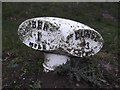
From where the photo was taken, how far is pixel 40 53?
10.9 meters

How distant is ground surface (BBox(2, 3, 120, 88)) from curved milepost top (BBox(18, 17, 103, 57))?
30.7 inches

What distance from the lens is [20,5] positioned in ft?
59.1

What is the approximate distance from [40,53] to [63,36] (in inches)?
93.3

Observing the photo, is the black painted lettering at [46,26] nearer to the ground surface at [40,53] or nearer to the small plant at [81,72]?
the small plant at [81,72]

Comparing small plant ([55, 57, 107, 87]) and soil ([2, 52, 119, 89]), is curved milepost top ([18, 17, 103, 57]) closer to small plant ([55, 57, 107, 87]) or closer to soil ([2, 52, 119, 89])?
small plant ([55, 57, 107, 87])

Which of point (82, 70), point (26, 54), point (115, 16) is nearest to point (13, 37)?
point (26, 54)

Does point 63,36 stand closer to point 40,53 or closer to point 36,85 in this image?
point 36,85

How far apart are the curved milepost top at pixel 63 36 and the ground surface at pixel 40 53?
781 mm

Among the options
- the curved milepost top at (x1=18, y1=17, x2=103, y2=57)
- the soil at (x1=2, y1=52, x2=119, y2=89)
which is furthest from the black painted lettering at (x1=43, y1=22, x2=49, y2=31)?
the soil at (x1=2, y1=52, x2=119, y2=89)

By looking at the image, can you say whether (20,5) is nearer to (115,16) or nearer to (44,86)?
(115,16)

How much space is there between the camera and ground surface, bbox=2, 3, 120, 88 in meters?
9.10

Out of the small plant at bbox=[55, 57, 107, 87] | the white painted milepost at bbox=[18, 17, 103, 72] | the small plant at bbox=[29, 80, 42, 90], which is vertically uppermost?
the white painted milepost at bbox=[18, 17, 103, 72]

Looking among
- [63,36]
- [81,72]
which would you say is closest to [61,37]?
[63,36]

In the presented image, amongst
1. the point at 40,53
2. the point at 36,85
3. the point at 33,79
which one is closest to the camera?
the point at 36,85
